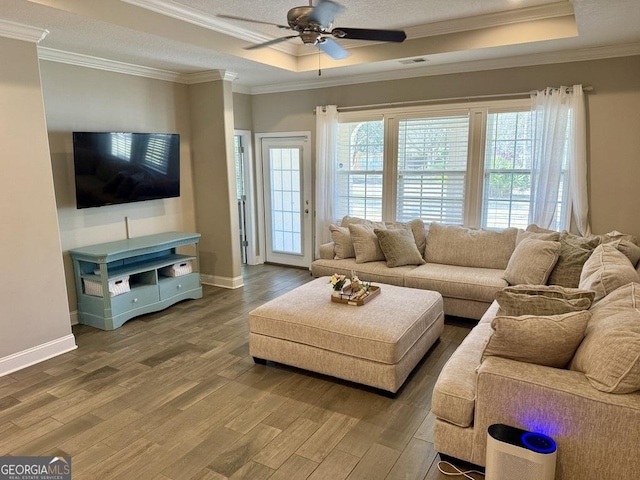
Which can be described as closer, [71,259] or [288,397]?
[288,397]

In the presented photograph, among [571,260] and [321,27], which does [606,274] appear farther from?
[321,27]

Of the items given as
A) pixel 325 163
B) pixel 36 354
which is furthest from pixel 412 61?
pixel 36 354

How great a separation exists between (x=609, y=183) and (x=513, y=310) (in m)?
3.09

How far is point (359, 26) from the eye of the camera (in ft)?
14.3

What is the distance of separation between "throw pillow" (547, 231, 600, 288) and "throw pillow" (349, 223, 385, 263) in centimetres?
181

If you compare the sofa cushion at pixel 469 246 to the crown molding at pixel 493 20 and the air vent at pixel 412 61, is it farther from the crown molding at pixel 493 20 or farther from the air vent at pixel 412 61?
the crown molding at pixel 493 20

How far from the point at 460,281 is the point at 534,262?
0.71 metres

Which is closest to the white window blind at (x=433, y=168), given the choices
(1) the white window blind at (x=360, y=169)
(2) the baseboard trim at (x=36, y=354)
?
(1) the white window blind at (x=360, y=169)

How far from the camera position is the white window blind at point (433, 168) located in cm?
527

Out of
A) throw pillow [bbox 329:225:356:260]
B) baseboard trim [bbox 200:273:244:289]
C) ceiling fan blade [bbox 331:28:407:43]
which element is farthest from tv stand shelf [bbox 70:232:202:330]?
ceiling fan blade [bbox 331:28:407:43]

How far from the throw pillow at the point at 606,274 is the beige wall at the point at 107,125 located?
4.57 meters

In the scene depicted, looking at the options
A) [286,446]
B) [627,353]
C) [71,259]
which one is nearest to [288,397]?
[286,446]

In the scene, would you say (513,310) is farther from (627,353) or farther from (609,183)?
(609,183)

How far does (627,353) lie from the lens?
71.8 inches
